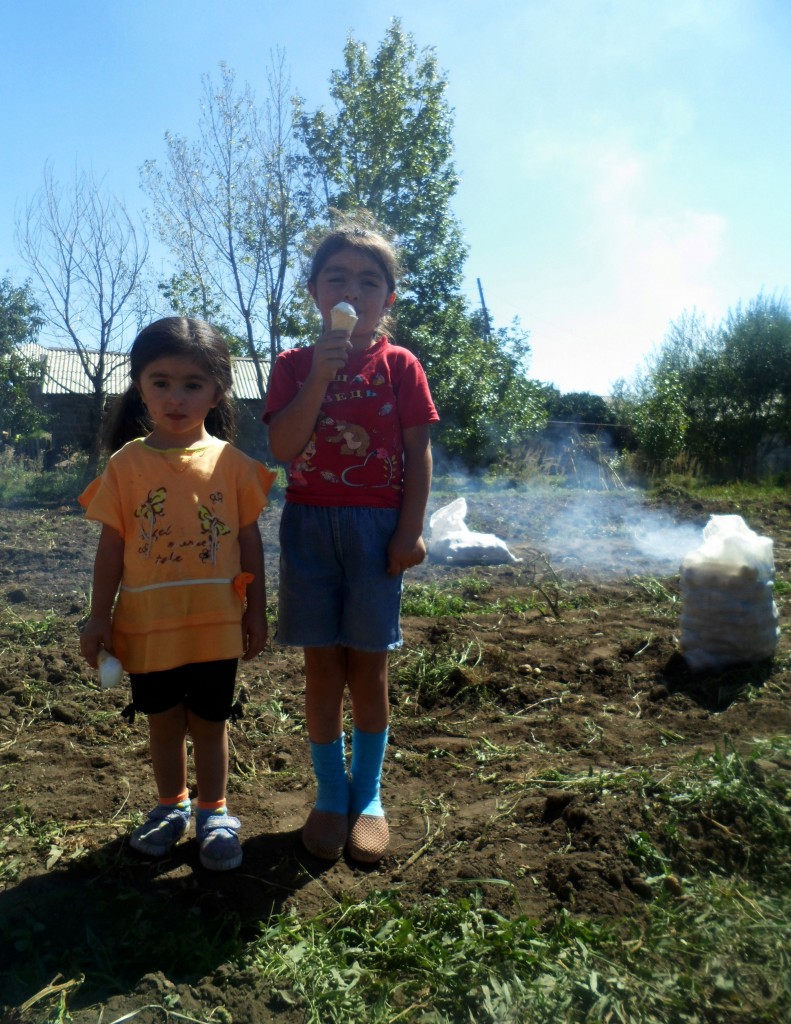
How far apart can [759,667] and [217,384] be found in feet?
7.62

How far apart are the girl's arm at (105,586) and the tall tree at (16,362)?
15024 millimetres

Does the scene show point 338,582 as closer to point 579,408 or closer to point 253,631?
point 253,631

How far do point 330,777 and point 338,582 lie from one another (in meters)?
0.54

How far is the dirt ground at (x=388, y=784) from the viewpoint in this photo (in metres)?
1.74

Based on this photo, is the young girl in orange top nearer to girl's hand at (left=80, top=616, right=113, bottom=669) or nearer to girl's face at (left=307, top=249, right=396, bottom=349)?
girl's hand at (left=80, top=616, right=113, bottom=669)

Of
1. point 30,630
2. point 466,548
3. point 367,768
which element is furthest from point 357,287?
point 466,548

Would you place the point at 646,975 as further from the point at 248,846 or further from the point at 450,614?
the point at 450,614

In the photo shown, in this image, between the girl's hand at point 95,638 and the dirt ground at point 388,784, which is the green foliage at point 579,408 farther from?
the girl's hand at point 95,638

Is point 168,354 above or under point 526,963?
above

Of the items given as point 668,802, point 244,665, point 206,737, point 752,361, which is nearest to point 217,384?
point 206,737

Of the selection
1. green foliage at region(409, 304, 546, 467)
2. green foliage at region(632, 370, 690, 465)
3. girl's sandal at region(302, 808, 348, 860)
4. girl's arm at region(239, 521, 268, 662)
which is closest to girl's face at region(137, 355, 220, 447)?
girl's arm at region(239, 521, 268, 662)

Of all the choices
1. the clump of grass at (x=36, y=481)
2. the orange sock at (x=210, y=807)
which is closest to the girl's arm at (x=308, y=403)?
the orange sock at (x=210, y=807)

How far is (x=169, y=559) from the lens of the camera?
2.00 m

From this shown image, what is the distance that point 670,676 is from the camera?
3303 millimetres
